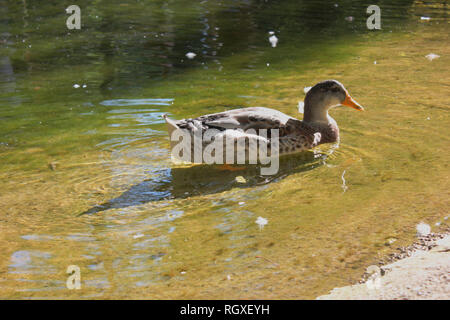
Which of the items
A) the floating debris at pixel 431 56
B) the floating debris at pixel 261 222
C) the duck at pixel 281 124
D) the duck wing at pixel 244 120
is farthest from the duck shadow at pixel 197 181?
the floating debris at pixel 431 56

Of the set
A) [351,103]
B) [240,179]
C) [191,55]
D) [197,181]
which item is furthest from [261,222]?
[191,55]

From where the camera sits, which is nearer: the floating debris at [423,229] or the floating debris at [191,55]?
the floating debris at [423,229]

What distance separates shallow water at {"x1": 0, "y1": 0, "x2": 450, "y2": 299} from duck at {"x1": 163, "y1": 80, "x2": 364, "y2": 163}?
19 centimetres

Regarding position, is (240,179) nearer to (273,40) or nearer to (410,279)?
(410,279)

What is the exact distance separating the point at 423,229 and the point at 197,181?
6.87 feet

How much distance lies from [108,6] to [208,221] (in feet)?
38.4

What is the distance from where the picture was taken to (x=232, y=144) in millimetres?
5680

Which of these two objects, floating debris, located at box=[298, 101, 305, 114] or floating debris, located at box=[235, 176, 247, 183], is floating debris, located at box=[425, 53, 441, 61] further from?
floating debris, located at box=[235, 176, 247, 183]

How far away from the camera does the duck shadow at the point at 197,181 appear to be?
513 centimetres

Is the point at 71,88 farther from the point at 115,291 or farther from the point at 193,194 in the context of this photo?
the point at 115,291

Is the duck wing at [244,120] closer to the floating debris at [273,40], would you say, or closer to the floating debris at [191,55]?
the floating debris at [191,55]

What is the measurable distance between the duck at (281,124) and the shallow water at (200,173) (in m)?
0.19

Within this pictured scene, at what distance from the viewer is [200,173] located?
5.80m
